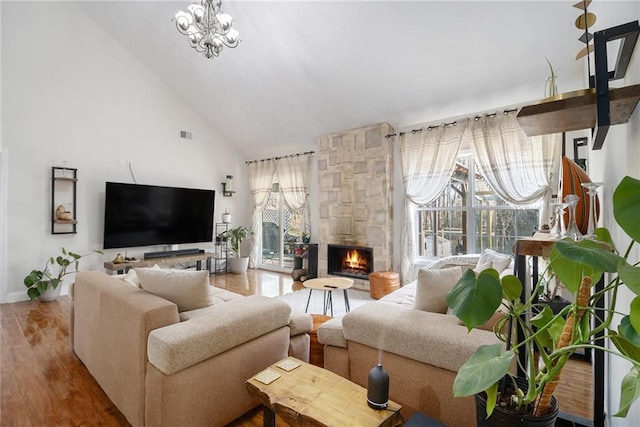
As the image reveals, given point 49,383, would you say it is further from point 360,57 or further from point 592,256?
point 360,57

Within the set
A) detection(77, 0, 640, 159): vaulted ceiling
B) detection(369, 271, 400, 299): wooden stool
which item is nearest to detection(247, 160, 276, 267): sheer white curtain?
detection(77, 0, 640, 159): vaulted ceiling

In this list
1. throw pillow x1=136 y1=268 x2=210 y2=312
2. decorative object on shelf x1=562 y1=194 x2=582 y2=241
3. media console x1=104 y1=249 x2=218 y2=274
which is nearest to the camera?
decorative object on shelf x1=562 y1=194 x2=582 y2=241

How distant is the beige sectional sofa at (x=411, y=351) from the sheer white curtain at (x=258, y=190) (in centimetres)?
501

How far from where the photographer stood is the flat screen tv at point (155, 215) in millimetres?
4871

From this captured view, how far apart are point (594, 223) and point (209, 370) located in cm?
206

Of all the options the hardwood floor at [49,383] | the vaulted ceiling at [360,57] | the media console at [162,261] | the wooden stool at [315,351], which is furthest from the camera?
the media console at [162,261]

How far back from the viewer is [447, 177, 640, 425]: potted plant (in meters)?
0.55

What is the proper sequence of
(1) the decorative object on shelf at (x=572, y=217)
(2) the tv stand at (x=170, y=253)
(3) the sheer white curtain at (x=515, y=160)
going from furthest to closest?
(2) the tv stand at (x=170, y=253) → (3) the sheer white curtain at (x=515, y=160) → (1) the decorative object on shelf at (x=572, y=217)

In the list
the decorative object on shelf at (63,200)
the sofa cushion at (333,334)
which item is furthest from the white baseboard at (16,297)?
the sofa cushion at (333,334)

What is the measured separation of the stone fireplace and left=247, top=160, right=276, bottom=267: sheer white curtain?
164 cm

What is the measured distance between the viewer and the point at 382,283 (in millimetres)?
4367

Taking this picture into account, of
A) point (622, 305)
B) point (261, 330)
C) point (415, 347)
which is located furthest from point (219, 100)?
Answer: point (622, 305)

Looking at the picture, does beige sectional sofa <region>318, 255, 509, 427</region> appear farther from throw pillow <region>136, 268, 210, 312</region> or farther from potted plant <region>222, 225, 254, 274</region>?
potted plant <region>222, 225, 254, 274</region>

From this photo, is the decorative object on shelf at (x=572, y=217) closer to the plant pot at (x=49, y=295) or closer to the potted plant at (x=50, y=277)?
the potted plant at (x=50, y=277)
